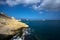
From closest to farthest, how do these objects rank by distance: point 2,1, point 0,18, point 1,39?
point 1,39, point 0,18, point 2,1

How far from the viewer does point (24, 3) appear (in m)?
2.96

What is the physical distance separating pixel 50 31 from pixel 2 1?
13.3 feet

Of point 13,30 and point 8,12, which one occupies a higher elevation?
point 8,12

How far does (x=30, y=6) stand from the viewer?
3.13 m

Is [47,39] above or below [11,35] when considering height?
below

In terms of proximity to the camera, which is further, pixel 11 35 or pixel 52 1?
pixel 52 1

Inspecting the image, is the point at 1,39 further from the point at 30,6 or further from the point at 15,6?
the point at 30,6

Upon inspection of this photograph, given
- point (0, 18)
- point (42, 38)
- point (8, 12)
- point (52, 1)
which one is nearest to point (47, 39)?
point (42, 38)

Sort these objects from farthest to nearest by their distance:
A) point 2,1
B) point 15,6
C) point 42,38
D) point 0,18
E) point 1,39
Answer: point 42,38 → point 15,6 → point 2,1 → point 0,18 → point 1,39

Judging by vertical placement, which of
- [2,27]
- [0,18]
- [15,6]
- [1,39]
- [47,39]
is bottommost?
[47,39]

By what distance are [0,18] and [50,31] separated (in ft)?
15.7

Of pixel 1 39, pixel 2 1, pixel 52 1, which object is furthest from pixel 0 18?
pixel 52 1

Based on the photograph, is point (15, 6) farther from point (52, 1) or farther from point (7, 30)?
point (7, 30)

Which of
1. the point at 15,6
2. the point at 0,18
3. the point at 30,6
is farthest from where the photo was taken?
the point at 30,6
